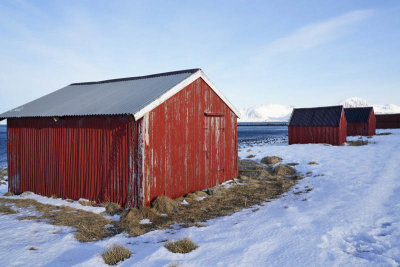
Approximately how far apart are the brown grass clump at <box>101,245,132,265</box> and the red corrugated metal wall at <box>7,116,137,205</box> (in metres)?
3.45

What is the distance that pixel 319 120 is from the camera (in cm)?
2839

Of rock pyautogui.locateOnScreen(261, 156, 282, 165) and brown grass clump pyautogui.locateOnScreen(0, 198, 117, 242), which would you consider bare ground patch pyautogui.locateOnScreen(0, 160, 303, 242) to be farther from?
rock pyautogui.locateOnScreen(261, 156, 282, 165)

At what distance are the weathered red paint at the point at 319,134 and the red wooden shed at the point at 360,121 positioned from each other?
12040 mm

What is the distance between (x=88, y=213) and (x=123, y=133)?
9.16ft

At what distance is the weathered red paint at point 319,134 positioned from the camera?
26688 millimetres

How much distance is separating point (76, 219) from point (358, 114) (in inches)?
1665

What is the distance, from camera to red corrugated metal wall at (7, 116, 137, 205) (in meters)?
8.89

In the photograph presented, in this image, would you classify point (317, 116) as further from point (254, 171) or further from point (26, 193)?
point (26, 193)

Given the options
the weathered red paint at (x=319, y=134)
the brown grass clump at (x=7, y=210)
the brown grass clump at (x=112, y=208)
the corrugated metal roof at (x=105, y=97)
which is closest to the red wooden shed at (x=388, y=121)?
the weathered red paint at (x=319, y=134)

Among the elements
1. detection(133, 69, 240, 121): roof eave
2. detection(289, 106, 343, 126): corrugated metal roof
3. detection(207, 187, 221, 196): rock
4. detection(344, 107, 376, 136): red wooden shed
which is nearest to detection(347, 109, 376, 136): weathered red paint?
detection(344, 107, 376, 136): red wooden shed

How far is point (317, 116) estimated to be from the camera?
28.9m

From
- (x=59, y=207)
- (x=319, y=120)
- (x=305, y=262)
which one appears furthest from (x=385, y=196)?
(x=319, y=120)

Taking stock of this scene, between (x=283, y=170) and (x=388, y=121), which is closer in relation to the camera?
(x=283, y=170)

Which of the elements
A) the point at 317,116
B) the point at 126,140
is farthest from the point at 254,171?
the point at 317,116
